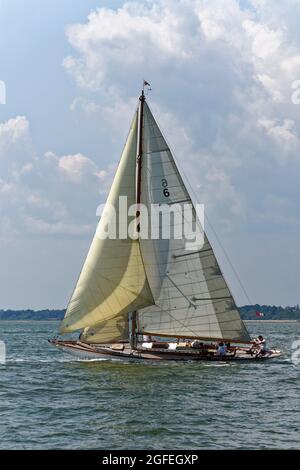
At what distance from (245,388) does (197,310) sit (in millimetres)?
8301

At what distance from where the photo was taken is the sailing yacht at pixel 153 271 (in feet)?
143

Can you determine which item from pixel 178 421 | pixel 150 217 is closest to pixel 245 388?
pixel 178 421

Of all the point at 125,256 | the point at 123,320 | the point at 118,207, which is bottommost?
the point at 123,320

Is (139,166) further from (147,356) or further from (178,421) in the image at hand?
(178,421)

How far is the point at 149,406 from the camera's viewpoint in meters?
30.9

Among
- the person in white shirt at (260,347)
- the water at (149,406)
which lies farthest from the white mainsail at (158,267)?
the water at (149,406)

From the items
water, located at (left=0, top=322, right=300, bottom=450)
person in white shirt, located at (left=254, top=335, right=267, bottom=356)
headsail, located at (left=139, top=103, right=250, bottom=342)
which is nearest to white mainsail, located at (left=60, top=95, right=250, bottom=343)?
headsail, located at (left=139, top=103, right=250, bottom=342)

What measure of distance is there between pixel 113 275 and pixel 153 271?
7.77ft

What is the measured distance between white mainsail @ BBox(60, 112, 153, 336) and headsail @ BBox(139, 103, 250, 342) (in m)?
0.67

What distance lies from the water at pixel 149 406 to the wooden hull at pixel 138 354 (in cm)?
43

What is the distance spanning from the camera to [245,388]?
36500mm

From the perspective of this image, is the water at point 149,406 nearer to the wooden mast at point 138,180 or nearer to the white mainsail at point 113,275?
the wooden mast at point 138,180

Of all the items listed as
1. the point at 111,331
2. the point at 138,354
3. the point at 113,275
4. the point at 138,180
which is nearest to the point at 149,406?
the point at 138,354
